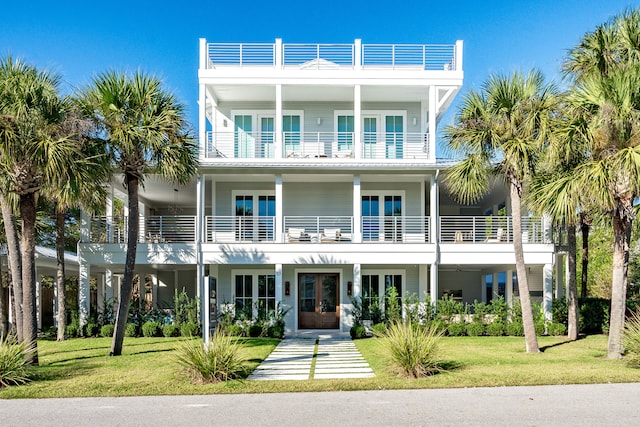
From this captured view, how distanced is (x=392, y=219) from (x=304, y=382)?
1118 centimetres

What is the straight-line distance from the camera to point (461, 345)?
15.4 m

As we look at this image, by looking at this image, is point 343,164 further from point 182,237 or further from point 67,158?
point 67,158

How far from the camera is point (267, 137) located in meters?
21.1

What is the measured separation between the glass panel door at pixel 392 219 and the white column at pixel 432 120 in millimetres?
2522

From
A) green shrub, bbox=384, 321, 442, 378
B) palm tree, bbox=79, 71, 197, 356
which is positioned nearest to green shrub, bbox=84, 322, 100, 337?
palm tree, bbox=79, 71, 197, 356

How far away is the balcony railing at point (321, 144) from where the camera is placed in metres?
20.8

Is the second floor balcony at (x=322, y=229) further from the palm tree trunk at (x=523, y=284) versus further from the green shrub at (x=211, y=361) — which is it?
the green shrub at (x=211, y=361)

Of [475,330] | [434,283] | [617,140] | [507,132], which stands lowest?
[475,330]

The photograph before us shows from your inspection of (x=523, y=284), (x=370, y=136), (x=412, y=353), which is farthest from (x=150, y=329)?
(x=523, y=284)

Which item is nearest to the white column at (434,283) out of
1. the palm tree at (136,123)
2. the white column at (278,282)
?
the white column at (278,282)

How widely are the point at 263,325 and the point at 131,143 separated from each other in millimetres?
7493

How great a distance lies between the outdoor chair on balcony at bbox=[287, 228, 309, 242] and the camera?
19.2 m

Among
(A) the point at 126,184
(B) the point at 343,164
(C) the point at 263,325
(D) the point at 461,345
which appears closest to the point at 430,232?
(B) the point at 343,164

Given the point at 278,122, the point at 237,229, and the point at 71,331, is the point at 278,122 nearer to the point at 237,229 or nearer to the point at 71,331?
the point at 237,229
